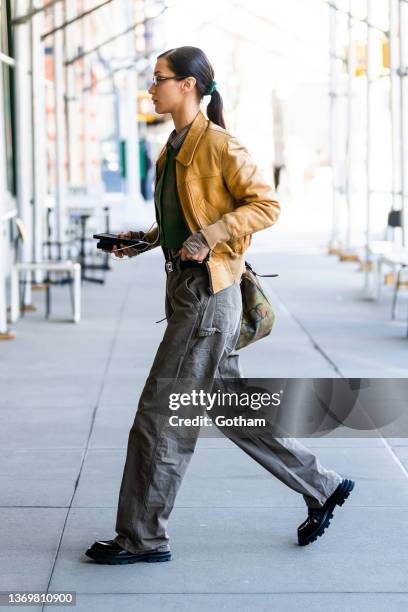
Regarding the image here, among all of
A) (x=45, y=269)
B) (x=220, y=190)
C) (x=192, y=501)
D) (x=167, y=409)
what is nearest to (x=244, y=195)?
(x=220, y=190)

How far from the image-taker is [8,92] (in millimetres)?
16469

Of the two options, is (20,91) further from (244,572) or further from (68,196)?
(244,572)

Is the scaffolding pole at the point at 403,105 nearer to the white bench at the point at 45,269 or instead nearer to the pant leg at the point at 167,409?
the white bench at the point at 45,269

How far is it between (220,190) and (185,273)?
36 cm

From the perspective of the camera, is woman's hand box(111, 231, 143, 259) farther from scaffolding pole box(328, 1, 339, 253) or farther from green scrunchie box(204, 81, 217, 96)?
scaffolding pole box(328, 1, 339, 253)

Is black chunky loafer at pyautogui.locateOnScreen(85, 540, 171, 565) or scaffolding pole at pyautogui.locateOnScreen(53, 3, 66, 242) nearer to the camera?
black chunky loafer at pyautogui.locateOnScreen(85, 540, 171, 565)

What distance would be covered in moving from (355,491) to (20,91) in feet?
35.1

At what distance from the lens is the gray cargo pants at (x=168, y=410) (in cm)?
463

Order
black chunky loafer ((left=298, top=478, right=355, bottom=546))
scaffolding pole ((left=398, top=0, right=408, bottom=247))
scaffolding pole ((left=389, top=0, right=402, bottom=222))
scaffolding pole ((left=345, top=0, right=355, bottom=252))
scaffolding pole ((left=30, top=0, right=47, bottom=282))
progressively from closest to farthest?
black chunky loafer ((left=298, top=478, right=355, bottom=546)), scaffolding pole ((left=398, top=0, right=408, bottom=247)), scaffolding pole ((left=30, top=0, right=47, bottom=282)), scaffolding pole ((left=389, top=0, right=402, bottom=222)), scaffolding pole ((left=345, top=0, right=355, bottom=252))

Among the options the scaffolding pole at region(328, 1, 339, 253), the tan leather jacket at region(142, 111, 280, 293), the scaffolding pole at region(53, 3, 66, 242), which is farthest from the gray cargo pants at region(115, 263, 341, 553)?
the scaffolding pole at region(328, 1, 339, 253)

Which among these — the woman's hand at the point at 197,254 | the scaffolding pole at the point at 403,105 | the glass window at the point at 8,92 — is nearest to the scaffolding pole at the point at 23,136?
the glass window at the point at 8,92

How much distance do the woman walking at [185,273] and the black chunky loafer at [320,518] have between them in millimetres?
606

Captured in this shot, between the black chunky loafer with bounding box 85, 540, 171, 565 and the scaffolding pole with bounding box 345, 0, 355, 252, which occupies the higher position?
the scaffolding pole with bounding box 345, 0, 355, 252

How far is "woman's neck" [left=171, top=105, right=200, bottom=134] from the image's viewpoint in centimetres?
473
